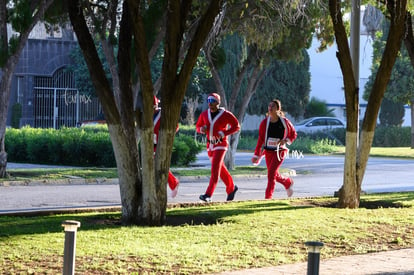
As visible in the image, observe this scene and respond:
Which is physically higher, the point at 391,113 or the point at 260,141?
the point at 391,113

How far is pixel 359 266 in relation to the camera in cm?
900

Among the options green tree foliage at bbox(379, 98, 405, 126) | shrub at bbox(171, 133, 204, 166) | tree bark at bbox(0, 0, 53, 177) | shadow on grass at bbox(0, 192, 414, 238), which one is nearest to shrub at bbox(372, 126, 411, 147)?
green tree foliage at bbox(379, 98, 405, 126)

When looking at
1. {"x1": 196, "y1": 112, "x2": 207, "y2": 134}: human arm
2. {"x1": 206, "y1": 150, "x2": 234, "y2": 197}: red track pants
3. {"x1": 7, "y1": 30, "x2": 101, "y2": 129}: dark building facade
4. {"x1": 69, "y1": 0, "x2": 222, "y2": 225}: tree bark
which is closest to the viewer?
{"x1": 69, "y1": 0, "x2": 222, "y2": 225}: tree bark

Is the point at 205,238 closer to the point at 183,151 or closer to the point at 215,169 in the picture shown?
the point at 215,169

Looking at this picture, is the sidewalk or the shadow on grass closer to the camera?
the sidewalk

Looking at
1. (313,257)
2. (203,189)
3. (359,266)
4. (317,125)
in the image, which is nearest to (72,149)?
(203,189)

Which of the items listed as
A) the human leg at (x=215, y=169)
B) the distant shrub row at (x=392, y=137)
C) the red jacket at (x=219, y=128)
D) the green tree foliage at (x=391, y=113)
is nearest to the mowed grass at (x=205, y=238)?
the human leg at (x=215, y=169)

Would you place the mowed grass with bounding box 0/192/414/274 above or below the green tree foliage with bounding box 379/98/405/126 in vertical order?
below

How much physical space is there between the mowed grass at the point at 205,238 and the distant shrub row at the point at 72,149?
1206cm

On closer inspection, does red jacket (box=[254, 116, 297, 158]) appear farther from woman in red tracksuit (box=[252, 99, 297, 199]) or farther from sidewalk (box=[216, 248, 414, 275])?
sidewalk (box=[216, 248, 414, 275])

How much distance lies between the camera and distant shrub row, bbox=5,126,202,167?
25.8 metres

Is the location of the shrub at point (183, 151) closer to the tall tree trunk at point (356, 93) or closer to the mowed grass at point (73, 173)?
the mowed grass at point (73, 173)

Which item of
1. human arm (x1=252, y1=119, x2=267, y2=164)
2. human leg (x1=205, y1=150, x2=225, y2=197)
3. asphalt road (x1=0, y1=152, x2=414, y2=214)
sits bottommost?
asphalt road (x1=0, y1=152, x2=414, y2=214)

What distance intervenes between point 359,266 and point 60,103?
41006 millimetres
